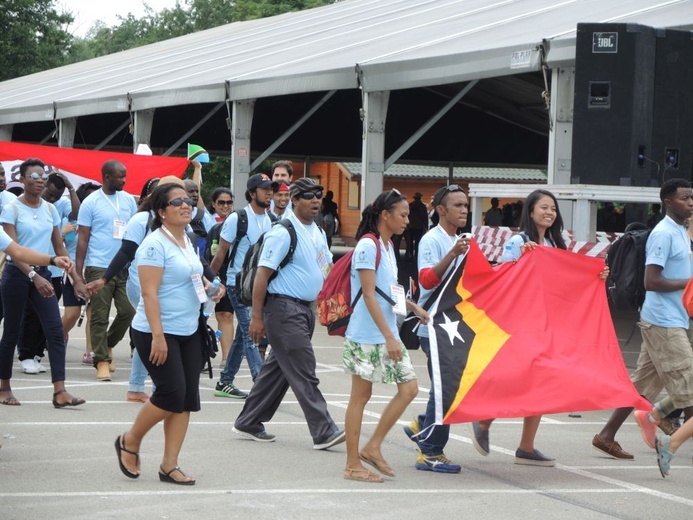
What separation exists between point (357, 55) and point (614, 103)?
272 inches

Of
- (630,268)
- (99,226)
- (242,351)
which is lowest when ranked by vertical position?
(242,351)

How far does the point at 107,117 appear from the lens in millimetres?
32312

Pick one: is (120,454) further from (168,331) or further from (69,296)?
(69,296)

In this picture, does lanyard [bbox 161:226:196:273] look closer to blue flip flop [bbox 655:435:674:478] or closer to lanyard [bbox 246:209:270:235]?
blue flip flop [bbox 655:435:674:478]

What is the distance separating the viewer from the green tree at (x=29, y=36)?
5619 cm

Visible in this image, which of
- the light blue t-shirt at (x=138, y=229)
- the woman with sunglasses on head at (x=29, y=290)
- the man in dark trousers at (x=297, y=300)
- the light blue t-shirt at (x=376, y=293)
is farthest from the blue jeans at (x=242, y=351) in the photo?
the light blue t-shirt at (x=376, y=293)

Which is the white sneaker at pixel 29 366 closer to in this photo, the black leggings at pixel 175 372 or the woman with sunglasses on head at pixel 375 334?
the black leggings at pixel 175 372

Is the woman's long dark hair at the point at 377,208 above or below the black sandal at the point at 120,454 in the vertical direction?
above

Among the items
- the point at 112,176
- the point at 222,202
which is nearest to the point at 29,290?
the point at 112,176

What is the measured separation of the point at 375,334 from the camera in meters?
7.63

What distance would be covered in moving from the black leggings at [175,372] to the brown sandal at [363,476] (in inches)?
40.5

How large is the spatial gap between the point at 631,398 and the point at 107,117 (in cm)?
2602

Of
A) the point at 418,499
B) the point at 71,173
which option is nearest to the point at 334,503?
the point at 418,499

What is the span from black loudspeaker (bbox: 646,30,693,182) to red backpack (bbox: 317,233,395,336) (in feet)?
23.2
